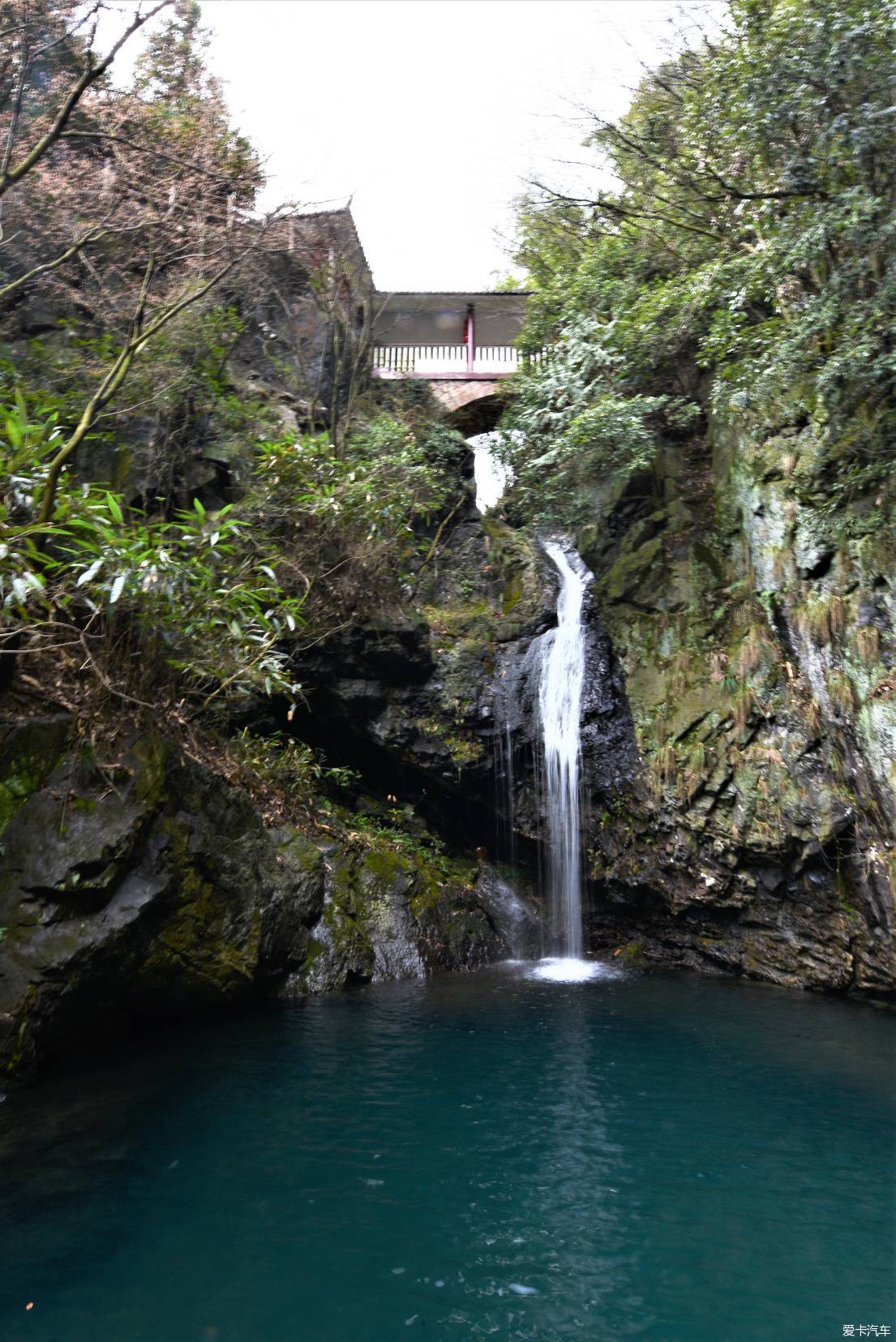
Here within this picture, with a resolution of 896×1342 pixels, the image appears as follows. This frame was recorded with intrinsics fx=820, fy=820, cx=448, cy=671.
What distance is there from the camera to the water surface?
3.62m

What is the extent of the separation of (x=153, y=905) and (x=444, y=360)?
56.1 ft

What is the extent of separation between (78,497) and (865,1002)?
30.2 feet

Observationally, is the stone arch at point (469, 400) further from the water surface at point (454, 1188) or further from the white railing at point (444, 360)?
the water surface at point (454, 1188)

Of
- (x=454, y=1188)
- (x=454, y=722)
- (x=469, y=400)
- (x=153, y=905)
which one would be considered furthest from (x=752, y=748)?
(x=469, y=400)

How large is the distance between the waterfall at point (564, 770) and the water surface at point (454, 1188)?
11.7 feet

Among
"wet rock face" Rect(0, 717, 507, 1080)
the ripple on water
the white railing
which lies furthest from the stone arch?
the ripple on water

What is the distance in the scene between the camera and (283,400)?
1415cm

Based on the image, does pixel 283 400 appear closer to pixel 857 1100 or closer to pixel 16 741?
pixel 16 741

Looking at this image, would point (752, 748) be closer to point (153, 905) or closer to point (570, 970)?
point (570, 970)

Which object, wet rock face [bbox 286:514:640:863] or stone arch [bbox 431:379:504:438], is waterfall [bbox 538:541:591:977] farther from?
stone arch [bbox 431:379:504:438]

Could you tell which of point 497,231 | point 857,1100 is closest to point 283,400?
point 497,231

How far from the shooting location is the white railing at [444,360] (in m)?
19.0

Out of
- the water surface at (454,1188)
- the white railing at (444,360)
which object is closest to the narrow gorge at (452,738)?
the water surface at (454,1188)

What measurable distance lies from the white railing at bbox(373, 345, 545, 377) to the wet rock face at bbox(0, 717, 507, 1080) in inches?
493
